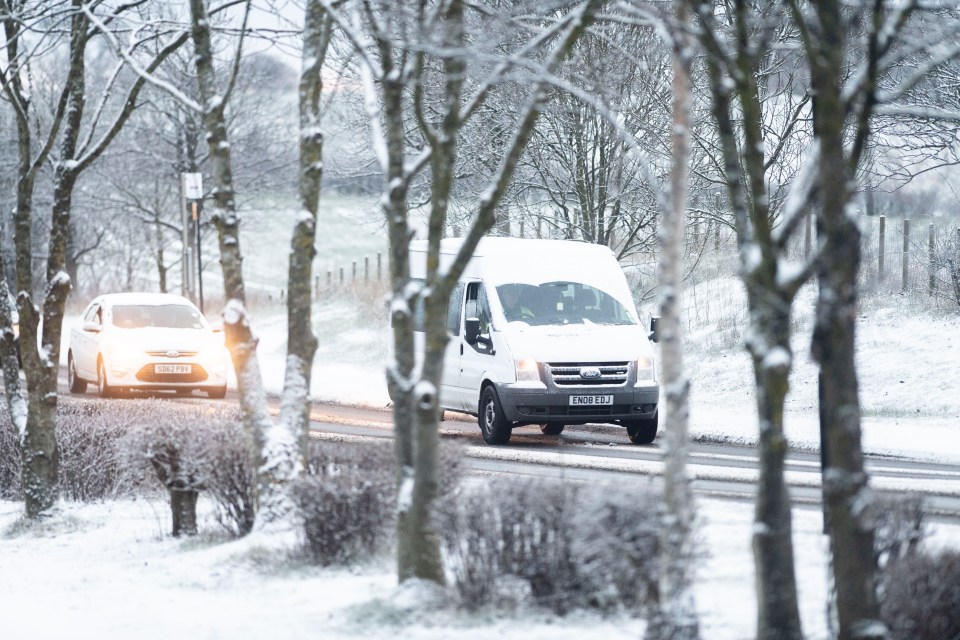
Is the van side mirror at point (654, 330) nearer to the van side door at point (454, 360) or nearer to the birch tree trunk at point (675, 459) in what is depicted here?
the van side door at point (454, 360)

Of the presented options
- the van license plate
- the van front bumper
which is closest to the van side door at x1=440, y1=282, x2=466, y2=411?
the van front bumper

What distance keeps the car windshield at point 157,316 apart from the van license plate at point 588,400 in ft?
31.9

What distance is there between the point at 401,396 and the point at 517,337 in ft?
26.8

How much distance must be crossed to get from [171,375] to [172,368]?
111 millimetres

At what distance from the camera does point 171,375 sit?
21859mm

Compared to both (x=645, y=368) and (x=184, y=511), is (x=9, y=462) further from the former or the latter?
(x=645, y=368)

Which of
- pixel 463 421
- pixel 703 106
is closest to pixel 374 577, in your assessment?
pixel 463 421

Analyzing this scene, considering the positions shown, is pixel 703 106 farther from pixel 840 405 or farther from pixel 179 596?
pixel 840 405

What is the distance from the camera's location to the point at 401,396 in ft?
23.6

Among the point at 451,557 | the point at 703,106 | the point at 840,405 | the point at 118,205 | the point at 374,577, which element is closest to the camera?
the point at 840,405

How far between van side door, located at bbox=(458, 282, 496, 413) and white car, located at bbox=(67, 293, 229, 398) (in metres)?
7.18

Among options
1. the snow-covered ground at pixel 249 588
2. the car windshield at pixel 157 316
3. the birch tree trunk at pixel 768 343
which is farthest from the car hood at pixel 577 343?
the birch tree trunk at pixel 768 343

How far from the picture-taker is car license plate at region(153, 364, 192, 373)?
2177 centimetres

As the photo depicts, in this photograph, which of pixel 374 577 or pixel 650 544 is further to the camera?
pixel 374 577
